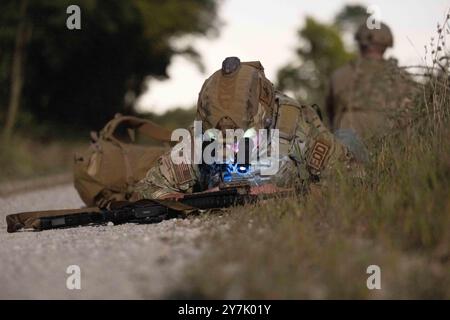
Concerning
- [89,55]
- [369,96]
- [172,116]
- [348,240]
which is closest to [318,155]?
[348,240]

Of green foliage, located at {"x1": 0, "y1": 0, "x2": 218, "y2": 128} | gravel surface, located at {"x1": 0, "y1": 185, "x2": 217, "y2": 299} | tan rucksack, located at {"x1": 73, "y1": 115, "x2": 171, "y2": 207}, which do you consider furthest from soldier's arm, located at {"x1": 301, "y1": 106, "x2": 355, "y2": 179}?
green foliage, located at {"x1": 0, "y1": 0, "x2": 218, "y2": 128}

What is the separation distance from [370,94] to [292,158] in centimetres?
346

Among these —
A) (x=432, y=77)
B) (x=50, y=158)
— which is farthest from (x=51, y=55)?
(x=432, y=77)

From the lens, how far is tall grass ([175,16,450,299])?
3525 mm

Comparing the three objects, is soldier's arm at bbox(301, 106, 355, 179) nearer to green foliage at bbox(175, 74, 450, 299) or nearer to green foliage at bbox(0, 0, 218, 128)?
green foliage at bbox(175, 74, 450, 299)

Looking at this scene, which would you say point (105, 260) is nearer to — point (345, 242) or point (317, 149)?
point (345, 242)

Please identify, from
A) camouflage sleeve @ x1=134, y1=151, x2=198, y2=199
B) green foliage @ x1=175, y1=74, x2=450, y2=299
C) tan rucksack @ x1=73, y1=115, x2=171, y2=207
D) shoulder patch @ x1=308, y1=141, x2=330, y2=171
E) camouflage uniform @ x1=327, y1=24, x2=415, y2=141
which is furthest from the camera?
camouflage uniform @ x1=327, y1=24, x2=415, y2=141

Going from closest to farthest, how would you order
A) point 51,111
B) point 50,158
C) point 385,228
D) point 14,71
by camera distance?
1. point 385,228
2. point 50,158
3. point 14,71
4. point 51,111

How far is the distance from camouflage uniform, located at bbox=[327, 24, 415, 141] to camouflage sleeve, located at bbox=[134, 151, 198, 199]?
1.81 metres

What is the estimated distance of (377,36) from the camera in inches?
391
